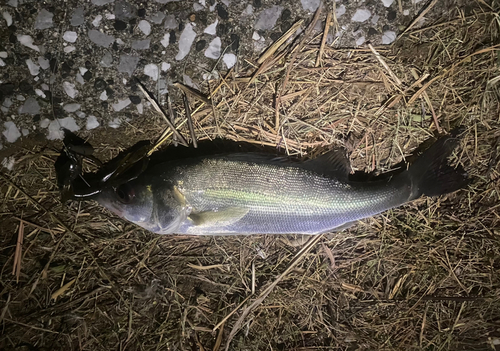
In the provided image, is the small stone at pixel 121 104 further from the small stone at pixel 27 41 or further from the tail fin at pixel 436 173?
the tail fin at pixel 436 173

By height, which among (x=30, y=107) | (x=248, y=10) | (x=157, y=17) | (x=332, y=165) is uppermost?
(x=248, y=10)

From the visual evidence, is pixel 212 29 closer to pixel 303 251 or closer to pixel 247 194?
pixel 247 194

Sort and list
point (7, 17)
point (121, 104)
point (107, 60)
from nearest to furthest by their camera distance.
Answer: point (7, 17) → point (107, 60) → point (121, 104)

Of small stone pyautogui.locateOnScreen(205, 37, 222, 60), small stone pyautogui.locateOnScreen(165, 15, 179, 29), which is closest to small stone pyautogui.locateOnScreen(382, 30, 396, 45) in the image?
small stone pyautogui.locateOnScreen(205, 37, 222, 60)

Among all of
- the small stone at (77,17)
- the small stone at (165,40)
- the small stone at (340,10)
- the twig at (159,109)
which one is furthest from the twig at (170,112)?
the small stone at (340,10)

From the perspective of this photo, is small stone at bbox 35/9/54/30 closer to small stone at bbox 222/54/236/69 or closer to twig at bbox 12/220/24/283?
small stone at bbox 222/54/236/69

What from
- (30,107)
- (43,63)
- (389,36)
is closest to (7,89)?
(30,107)

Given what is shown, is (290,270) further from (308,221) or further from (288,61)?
(288,61)
